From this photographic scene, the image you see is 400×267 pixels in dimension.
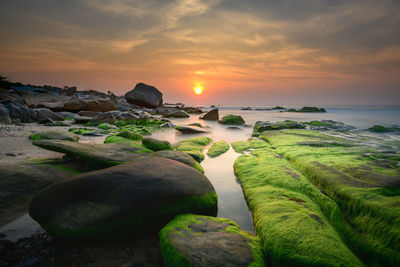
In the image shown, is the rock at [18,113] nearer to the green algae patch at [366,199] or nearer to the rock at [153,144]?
the rock at [153,144]

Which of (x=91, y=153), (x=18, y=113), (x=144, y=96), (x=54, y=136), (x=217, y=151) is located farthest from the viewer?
(x=144, y=96)

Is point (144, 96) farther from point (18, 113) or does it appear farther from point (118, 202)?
point (118, 202)

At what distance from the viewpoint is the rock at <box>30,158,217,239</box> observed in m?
1.52

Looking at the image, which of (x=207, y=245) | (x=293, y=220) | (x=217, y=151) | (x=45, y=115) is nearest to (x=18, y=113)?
(x=45, y=115)

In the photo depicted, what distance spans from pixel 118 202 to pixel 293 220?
155 cm

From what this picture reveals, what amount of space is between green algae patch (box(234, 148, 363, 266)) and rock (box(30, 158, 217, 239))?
62 cm

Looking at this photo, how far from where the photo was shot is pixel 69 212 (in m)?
1.55

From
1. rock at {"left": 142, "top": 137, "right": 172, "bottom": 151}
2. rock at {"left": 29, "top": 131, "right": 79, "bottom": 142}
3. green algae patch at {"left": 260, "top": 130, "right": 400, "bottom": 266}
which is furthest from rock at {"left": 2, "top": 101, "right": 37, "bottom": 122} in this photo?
green algae patch at {"left": 260, "top": 130, "right": 400, "bottom": 266}

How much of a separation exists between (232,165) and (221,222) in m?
2.15

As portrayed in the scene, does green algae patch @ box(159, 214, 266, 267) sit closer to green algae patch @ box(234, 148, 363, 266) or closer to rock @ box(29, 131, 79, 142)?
green algae patch @ box(234, 148, 363, 266)

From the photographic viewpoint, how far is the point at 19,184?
191 cm

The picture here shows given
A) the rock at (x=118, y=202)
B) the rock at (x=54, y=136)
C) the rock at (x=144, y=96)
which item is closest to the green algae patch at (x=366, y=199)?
the rock at (x=118, y=202)

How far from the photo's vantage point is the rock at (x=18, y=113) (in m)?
8.25

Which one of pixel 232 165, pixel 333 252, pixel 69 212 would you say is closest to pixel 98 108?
pixel 232 165
